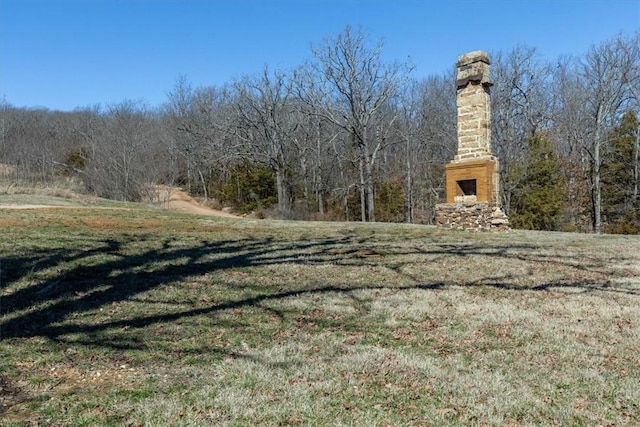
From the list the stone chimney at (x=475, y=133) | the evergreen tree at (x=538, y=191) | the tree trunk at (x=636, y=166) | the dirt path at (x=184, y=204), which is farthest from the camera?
the dirt path at (x=184, y=204)

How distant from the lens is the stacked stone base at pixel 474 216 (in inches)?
458

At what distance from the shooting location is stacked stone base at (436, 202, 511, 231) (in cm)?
1163

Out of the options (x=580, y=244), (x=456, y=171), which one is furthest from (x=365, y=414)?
(x=456, y=171)

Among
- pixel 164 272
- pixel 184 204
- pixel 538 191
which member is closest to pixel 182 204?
pixel 184 204

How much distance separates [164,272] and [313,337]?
3.08 m

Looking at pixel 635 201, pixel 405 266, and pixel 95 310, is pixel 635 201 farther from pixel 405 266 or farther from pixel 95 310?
pixel 95 310

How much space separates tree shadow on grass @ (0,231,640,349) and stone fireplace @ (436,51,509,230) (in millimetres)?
2614

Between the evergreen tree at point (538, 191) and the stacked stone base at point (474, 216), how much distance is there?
968 centimetres

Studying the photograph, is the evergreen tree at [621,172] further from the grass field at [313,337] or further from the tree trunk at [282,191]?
the grass field at [313,337]

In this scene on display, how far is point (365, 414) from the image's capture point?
270cm

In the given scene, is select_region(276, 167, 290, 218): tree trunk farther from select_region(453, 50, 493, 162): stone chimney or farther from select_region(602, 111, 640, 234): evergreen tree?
select_region(602, 111, 640, 234): evergreen tree

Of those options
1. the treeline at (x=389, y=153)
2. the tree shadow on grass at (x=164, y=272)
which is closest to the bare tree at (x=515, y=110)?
the treeline at (x=389, y=153)

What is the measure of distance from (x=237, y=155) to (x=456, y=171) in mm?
18494

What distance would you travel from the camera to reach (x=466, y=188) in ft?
40.3
